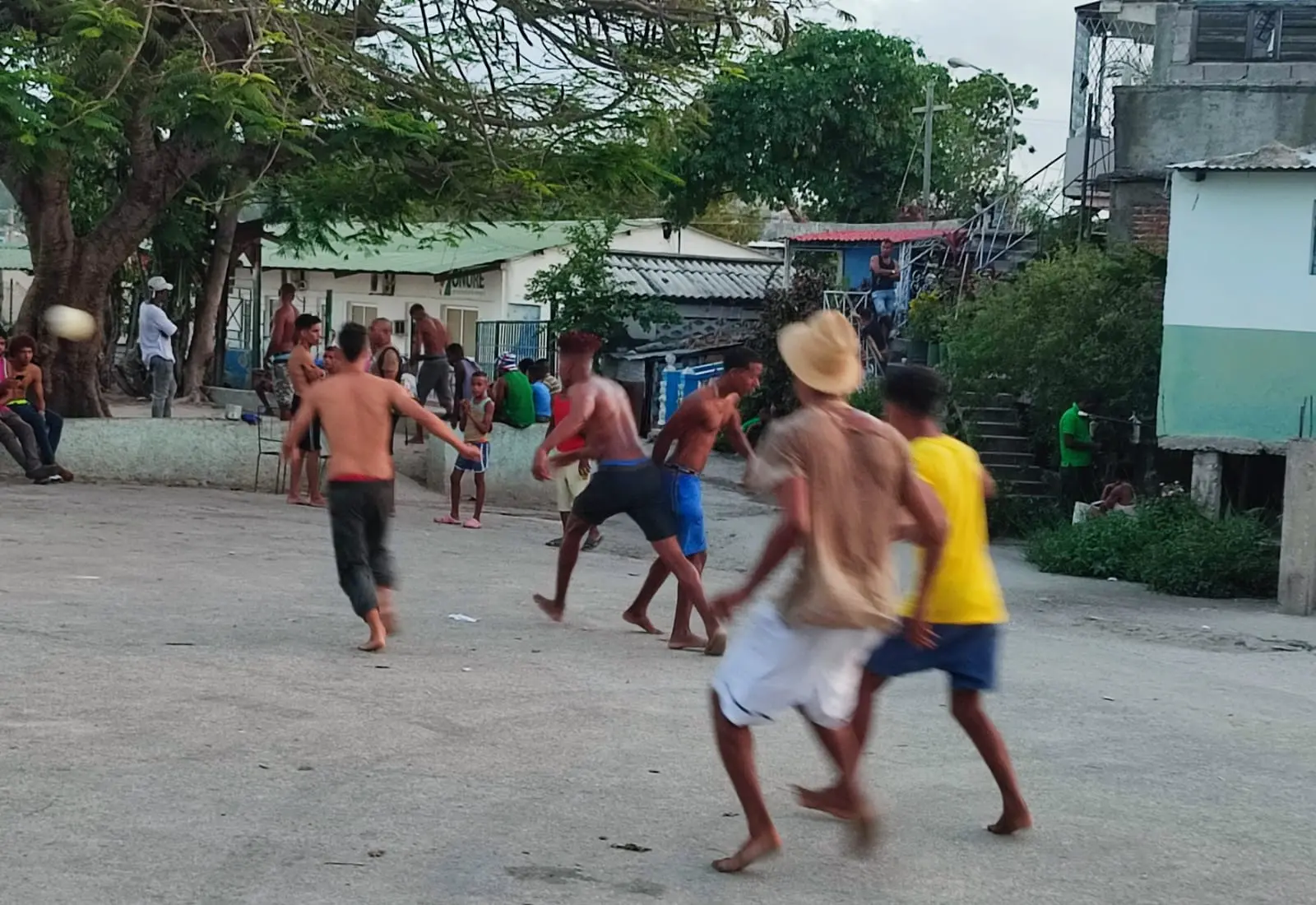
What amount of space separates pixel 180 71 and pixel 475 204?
4032 millimetres

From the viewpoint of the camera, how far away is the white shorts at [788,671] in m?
5.16

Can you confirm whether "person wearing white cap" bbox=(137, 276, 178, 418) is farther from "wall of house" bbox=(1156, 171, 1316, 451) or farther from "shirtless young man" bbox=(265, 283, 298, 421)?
"wall of house" bbox=(1156, 171, 1316, 451)

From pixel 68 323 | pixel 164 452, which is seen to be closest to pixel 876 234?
pixel 164 452

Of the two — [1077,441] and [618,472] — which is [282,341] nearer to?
[1077,441]

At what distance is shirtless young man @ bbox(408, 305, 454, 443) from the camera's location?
68.0 ft

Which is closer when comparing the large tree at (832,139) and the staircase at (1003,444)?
the staircase at (1003,444)

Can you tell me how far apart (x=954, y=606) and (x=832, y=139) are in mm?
36169

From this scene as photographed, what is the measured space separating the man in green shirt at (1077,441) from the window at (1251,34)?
8083mm

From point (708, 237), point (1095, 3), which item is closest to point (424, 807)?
point (1095, 3)

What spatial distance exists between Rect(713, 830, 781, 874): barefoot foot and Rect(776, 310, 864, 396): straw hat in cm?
140

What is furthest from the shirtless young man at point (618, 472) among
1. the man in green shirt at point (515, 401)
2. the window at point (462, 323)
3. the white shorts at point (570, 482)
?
the window at point (462, 323)

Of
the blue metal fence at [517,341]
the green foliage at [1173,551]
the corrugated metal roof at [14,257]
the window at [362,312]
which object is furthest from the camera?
the window at [362,312]

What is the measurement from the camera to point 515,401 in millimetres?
19000

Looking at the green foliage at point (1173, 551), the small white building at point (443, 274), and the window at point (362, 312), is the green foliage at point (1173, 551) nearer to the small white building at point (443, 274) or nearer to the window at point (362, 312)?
the small white building at point (443, 274)
